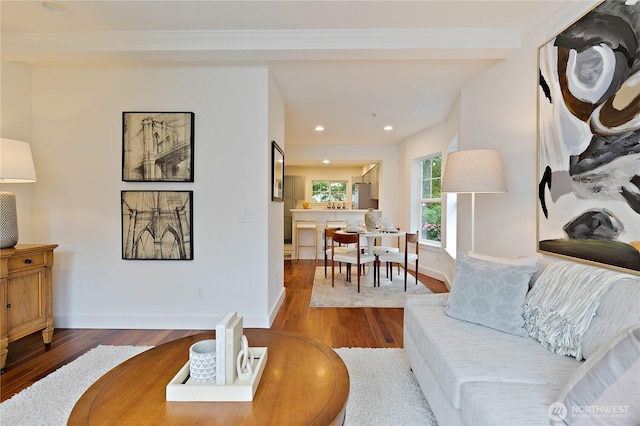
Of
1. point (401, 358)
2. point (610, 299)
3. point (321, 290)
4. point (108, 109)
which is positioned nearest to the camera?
point (610, 299)

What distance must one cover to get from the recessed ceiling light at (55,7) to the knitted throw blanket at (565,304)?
357 cm

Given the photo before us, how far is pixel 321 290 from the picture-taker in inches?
163

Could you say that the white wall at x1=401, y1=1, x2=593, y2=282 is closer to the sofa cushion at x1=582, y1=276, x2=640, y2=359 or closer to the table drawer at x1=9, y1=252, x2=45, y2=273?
the sofa cushion at x1=582, y1=276, x2=640, y2=359

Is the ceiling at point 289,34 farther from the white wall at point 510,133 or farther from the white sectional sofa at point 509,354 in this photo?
the white sectional sofa at point 509,354

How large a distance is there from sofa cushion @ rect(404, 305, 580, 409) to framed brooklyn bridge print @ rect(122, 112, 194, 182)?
2.42 meters

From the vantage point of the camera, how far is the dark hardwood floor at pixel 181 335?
213cm

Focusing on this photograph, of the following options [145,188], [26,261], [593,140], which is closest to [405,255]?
[593,140]

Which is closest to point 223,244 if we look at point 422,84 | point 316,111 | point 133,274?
point 133,274

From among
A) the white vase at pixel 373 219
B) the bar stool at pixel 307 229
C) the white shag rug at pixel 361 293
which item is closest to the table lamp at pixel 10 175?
the white shag rug at pixel 361 293

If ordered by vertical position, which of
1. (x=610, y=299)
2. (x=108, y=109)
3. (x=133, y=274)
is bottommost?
(x=133, y=274)

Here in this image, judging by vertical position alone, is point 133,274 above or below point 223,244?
below

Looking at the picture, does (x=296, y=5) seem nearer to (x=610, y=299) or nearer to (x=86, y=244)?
(x=610, y=299)

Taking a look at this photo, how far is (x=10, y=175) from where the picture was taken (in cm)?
223

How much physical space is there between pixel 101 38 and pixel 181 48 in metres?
0.65
